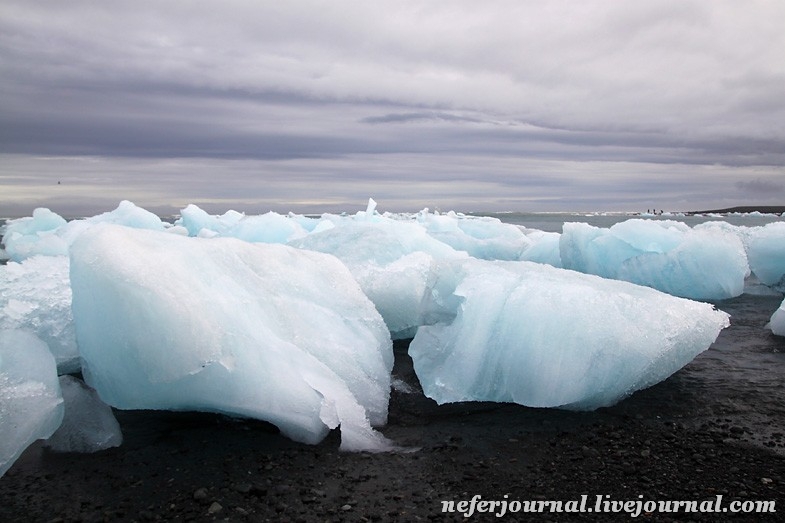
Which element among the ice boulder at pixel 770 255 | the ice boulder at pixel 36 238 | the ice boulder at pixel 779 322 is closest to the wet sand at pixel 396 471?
the ice boulder at pixel 779 322

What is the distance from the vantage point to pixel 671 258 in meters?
10.5

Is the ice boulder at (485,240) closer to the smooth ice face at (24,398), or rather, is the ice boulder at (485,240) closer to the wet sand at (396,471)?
the wet sand at (396,471)

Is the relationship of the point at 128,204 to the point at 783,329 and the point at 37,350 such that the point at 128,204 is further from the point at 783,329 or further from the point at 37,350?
the point at 783,329

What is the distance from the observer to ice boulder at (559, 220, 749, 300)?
1023 cm

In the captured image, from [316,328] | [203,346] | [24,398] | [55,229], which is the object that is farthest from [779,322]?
[55,229]

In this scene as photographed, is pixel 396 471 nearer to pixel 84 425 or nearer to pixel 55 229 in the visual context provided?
pixel 84 425

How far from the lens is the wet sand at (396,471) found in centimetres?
318

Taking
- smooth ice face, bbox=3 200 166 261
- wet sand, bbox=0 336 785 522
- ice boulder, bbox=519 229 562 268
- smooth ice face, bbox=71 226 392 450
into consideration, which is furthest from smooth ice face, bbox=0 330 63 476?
ice boulder, bbox=519 229 562 268

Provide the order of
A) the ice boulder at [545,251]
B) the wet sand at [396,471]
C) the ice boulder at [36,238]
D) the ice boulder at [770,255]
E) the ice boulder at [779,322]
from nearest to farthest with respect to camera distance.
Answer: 1. the wet sand at [396,471]
2. the ice boulder at [779,322]
3. the ice boulder at [770,255]
4. the ice boulder at [36,238]
5. the ice boulder at [545,251]

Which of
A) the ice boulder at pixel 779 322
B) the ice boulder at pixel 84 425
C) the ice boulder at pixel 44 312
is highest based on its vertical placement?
the ice boulder at pixel 44 312

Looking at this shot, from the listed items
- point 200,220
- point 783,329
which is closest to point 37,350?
point 783,329

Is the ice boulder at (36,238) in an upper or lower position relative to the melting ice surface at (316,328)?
lower

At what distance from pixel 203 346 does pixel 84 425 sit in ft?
3.95

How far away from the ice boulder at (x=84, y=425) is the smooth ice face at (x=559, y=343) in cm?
248
